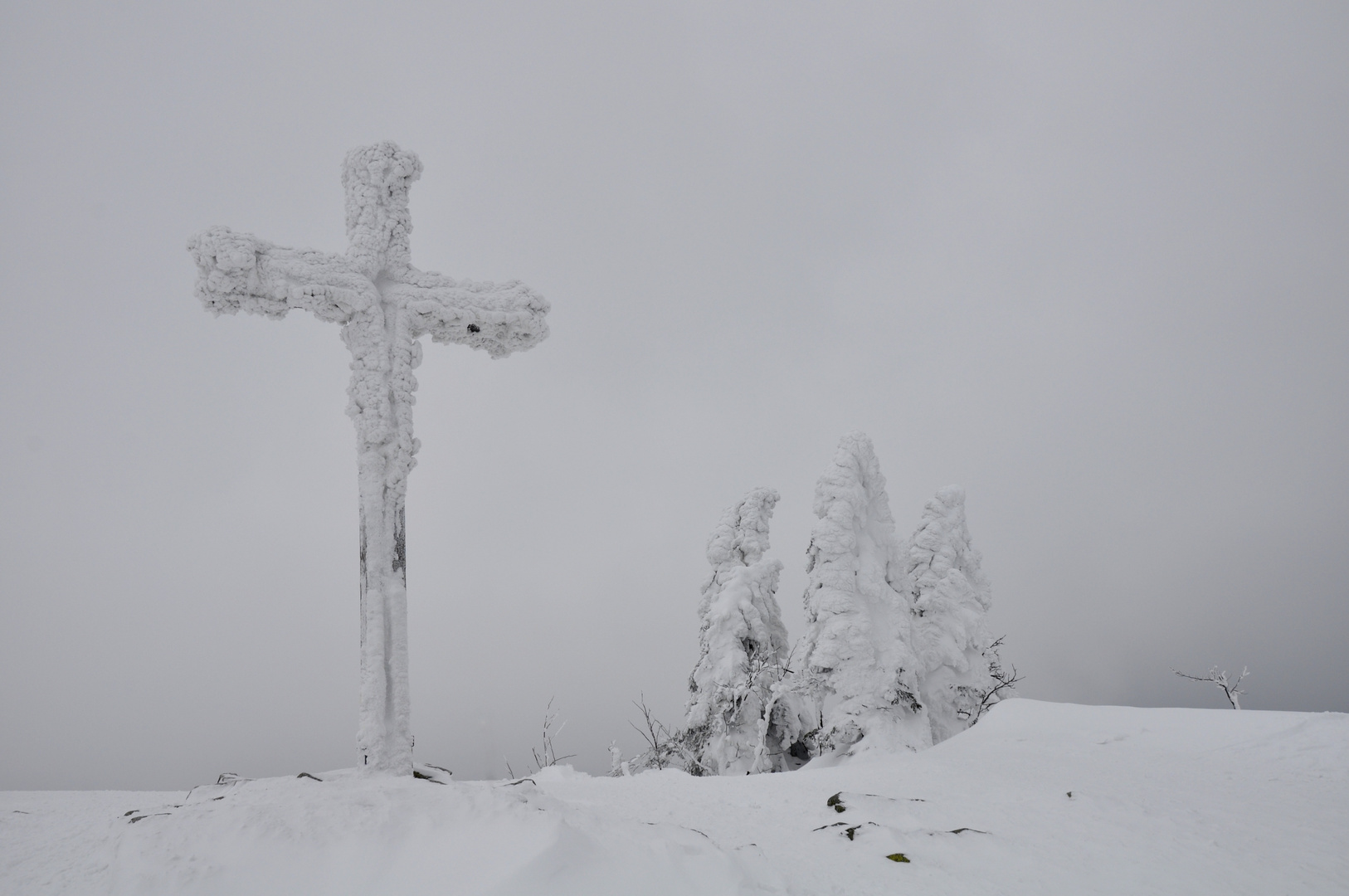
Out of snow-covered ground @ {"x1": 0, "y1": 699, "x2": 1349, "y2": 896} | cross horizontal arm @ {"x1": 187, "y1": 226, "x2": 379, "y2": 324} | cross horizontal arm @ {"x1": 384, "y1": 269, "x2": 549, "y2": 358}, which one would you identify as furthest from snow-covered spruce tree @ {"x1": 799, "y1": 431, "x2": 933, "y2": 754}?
cross horizontal arm @ {"x1": 187, "y1": 226, "x2": 379, "y2": 324}

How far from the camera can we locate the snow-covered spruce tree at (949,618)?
60.4 feet

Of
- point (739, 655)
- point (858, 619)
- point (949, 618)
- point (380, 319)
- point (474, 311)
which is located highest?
point (474, 311)

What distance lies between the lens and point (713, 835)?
5535mm

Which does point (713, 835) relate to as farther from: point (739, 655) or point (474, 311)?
point (739, 655)

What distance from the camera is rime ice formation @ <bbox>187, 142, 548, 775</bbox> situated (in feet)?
21.0

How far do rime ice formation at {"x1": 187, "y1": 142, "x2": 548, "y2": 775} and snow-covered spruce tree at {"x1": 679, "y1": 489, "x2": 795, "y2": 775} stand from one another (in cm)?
1132

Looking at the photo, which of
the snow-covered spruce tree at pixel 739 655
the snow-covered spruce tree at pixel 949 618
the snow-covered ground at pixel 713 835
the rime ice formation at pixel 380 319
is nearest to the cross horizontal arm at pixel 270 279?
the rime ice formation at pixel 380 319

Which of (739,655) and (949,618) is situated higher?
(949,618)

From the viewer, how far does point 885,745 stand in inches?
610

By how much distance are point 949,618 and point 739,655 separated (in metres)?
5.65

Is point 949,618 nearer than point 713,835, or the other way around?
point 713,835

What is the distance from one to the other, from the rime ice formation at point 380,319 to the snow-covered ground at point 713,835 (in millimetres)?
890

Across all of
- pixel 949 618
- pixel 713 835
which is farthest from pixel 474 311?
pixel 949 618

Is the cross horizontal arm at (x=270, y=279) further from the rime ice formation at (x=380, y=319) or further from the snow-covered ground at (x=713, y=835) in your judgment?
the snow-covered ground at (x=713, y=835)
